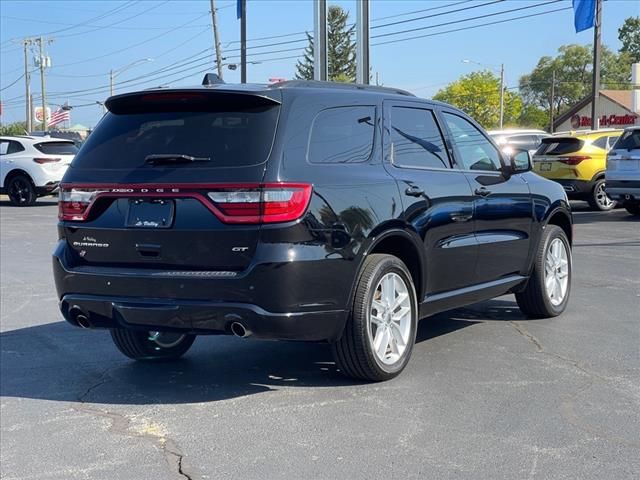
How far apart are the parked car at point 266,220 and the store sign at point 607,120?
70.2 m

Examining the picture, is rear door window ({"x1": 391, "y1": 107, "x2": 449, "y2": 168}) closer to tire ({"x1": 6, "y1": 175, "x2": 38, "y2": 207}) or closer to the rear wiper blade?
the rear wiper blade

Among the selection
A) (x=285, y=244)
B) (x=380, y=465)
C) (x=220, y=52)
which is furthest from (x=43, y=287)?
(x=220, y=52)

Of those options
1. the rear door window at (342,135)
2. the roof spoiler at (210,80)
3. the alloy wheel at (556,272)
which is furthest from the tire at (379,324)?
the alloy wheel at (556,272)

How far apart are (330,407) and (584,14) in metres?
24.0

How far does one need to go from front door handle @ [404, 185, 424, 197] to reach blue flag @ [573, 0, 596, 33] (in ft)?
74.4

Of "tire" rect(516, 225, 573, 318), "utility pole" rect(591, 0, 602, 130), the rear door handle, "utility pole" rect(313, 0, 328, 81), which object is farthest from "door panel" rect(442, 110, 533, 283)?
"utility pole" rect(591, 0, 602, 130)

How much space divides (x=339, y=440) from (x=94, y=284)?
1754 mm

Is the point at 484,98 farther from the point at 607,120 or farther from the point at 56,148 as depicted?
the point at 56,148

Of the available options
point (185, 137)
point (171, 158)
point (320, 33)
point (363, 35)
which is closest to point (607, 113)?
point (320, 33)

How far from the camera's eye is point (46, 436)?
15.2 feet

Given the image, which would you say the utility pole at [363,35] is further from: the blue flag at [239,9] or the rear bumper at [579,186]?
the blue flag at [239,9]

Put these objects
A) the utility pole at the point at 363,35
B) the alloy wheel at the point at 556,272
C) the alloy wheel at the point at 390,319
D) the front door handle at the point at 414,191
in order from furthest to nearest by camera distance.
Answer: the utility pole at the point at 363,35
the alloy wheel at the point at 556,272
the front door handle at the point at 414,191
the alloy wheel at the point at 390,319

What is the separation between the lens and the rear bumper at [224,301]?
4.59 meters

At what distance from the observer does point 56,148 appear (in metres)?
22.6
